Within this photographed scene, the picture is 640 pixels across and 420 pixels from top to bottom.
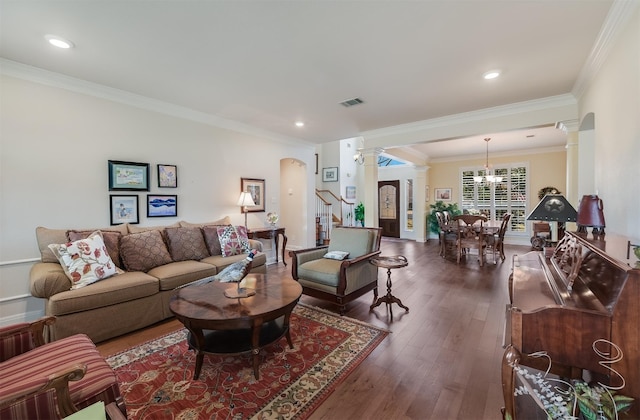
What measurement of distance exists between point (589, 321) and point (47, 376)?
250cm

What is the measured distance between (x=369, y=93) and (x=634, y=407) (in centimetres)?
342

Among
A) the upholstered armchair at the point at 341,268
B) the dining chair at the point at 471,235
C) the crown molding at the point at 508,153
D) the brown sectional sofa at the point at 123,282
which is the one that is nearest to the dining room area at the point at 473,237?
the dining chair at the point at 471,235

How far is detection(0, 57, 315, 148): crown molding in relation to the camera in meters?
2.82

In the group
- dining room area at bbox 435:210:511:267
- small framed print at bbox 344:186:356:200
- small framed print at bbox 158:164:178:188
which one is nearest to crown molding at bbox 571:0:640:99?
dining room area at bbox 435:210:511:267

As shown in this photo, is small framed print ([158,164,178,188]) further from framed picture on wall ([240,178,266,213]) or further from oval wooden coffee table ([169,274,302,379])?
oval wooden coffee table ([169,274,302,379])

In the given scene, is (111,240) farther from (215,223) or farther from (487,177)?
(487,177)

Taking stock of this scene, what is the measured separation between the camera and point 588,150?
3521 mm

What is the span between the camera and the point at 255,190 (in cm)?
523

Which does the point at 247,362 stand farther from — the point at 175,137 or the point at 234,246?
the point at 175,137

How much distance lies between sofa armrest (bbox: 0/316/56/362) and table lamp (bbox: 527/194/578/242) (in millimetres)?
A: 3805

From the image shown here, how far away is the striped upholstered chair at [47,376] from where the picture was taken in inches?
38.7

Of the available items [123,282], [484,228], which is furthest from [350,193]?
[123,282]

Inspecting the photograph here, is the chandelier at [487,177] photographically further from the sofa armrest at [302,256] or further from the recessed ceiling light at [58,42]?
the recessed ceiling light at [58,42]

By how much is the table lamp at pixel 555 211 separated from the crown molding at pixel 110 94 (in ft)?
14.8
